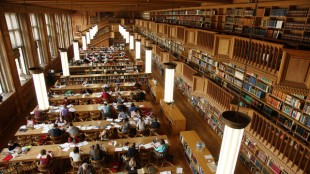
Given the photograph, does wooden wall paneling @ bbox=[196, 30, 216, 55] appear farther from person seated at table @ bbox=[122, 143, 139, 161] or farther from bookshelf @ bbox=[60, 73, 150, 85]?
bookshelf @ bbox=[60, 73, 150, 85]

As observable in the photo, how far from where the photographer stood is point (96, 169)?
20.8 feet

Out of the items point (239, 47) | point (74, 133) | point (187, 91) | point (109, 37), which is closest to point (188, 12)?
point (187, 91)

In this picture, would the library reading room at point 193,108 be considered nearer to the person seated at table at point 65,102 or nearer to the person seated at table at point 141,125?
the person seated at table at point 141,125

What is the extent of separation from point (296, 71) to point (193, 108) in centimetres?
689

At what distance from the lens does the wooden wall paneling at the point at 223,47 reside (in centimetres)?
612

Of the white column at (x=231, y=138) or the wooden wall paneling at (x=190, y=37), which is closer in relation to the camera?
the white column at (x=231, y=138)

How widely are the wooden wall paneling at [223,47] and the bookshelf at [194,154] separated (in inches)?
111

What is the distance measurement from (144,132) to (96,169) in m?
2.15

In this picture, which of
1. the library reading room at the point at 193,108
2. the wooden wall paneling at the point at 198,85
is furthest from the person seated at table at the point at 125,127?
the wooden wall paneling at the point at 198,85

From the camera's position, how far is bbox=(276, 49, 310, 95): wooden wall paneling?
12.8 ft

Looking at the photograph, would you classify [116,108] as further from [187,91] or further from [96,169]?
[187,91]

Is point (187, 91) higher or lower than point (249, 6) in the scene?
lower

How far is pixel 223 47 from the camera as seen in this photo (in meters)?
6.48

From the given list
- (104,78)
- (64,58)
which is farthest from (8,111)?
(104,78)
